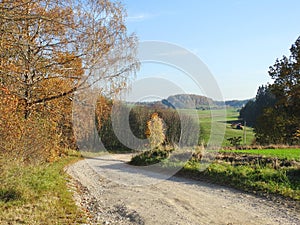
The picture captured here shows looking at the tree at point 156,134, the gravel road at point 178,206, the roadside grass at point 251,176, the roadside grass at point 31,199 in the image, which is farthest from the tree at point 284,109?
the roadside grass at point 31,199

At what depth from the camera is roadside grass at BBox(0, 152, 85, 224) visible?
6.62 m

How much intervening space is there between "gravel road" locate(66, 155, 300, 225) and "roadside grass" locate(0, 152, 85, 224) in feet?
1.98

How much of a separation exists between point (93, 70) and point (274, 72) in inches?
867

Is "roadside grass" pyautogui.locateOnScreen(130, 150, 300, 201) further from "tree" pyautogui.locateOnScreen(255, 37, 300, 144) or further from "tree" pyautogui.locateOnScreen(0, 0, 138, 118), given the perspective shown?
"tree" pyautogui.locateOnScreen(255, 37, 300, 144)

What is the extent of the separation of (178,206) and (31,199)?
374cm

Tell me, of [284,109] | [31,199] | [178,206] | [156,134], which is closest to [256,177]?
[178,206]

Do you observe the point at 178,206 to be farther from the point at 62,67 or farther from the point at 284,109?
the point at 284,109

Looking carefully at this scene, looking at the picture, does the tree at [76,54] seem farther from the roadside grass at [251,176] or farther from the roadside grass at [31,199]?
the roadside grass at [251,176]

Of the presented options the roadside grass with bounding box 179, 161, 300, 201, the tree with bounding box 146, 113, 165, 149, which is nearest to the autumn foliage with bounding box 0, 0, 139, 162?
the roadside grass with bounding box 179, 161, 300, 201

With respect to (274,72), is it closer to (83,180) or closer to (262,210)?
(83,180)

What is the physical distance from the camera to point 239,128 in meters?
44.3

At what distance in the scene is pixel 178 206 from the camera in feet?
27.3

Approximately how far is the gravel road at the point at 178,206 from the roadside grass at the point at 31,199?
0.60 m

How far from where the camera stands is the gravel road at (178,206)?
718 cm
